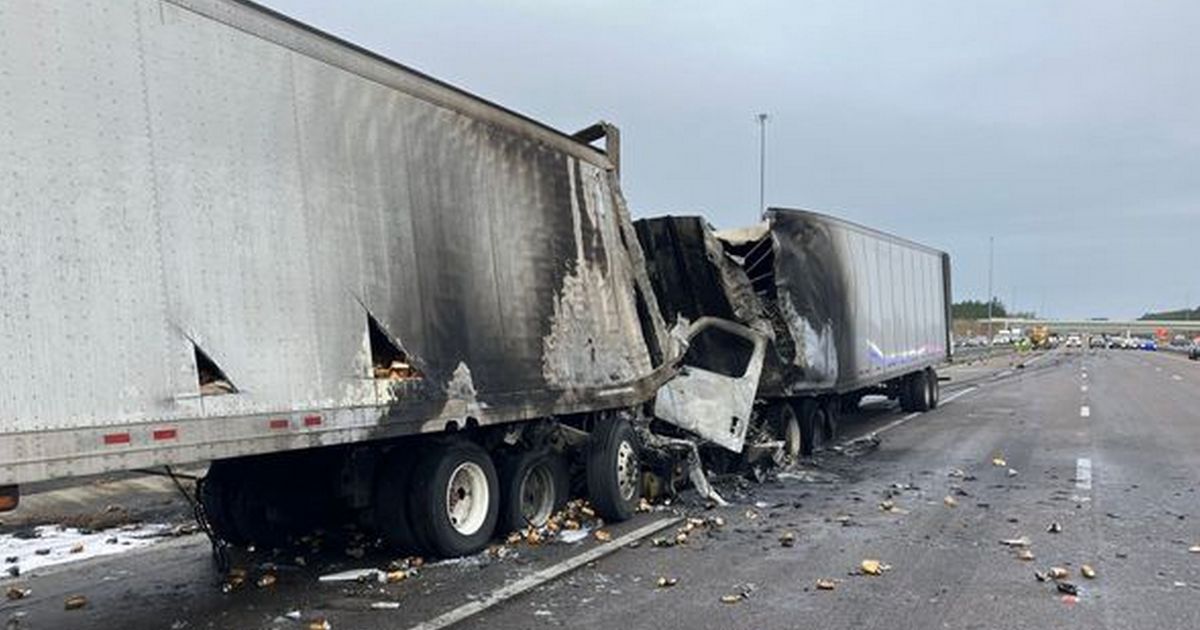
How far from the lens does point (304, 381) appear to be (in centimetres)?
604

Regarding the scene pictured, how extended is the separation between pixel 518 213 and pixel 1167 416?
17.1 metres

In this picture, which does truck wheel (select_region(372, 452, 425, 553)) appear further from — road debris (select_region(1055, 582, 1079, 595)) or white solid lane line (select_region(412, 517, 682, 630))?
road debris (select_region(1055, 582, 1079, 595))

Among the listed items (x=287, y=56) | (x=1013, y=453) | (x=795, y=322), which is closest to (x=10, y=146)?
(x=287, y=56)

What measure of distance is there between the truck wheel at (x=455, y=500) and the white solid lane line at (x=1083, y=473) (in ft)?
22.5

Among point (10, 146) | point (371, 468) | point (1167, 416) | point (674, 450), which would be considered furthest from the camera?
point (1167, 416)

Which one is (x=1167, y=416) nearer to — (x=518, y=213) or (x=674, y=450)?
(x=674, y=450)

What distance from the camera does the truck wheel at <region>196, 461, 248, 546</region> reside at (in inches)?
316

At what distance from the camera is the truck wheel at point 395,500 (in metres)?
7.55

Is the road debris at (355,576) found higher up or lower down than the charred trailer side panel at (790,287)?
lower down

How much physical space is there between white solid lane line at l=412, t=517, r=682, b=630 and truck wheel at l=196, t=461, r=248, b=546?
99.0 inches

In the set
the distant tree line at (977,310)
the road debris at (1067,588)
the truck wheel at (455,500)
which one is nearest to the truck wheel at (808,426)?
the truck wheel at (455,500)

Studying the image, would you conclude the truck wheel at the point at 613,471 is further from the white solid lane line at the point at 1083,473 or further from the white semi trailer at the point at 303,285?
the white solid lane line at the point at 1083,473

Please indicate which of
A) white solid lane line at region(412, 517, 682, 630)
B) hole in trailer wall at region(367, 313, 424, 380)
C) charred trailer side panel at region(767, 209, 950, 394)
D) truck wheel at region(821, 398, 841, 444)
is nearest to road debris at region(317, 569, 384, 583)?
white solid lane line at region(412, 517, 682, 630)

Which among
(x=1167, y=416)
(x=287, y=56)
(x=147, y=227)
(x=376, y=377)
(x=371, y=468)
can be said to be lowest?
(x=1167, y=416)
